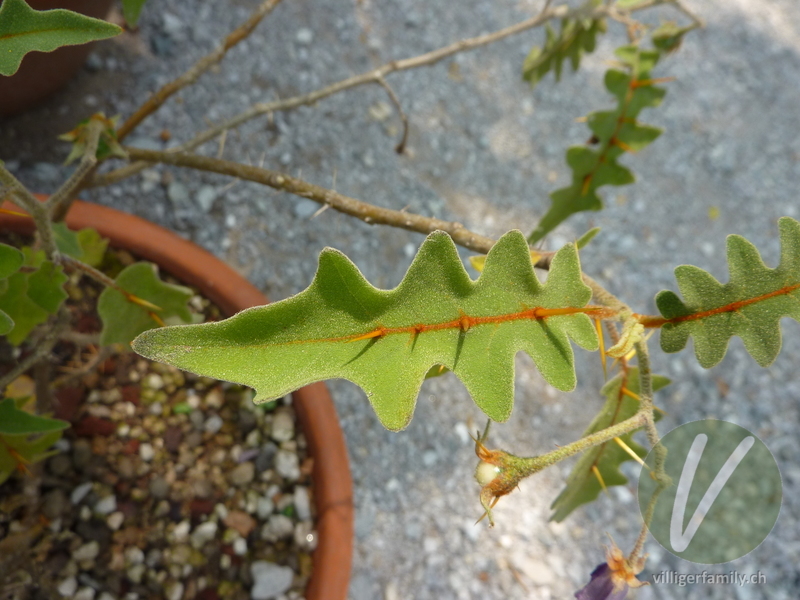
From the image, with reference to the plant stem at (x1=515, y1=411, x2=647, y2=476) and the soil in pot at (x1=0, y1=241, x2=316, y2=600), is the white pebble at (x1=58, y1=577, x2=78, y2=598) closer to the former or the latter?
the soil in pot at (x1=0, y1=241, x2=316, y2=600)

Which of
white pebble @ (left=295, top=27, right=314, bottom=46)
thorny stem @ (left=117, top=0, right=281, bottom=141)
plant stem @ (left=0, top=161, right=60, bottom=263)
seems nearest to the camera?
plant stem @ (left=0, top=161, right=60, bottom=263)

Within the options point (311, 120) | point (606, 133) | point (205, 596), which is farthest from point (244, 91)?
point (205, 596)

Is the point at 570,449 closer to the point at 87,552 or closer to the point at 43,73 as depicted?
the point at 87,552

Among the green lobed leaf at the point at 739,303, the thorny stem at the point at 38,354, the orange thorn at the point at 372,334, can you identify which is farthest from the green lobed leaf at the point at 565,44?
the thorny stem at the point at 38,354

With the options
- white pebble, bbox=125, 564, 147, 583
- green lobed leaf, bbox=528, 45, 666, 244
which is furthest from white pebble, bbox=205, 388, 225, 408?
green lobed leaf, bbox=528, 45, 666, 244

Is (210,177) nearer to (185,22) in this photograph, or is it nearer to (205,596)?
(185,22)

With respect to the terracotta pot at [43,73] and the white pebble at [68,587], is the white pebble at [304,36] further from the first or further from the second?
the white pebble at [68,587]
